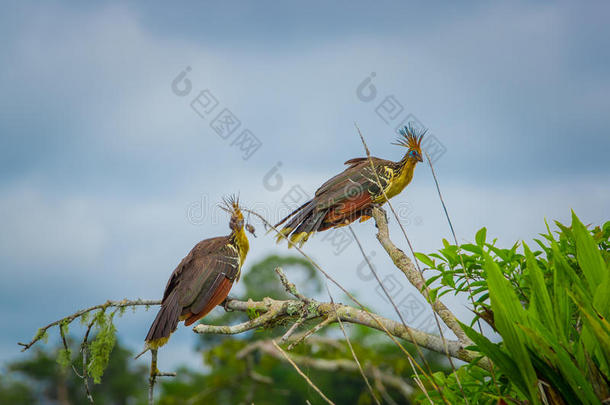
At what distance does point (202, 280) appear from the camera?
3.95 meters

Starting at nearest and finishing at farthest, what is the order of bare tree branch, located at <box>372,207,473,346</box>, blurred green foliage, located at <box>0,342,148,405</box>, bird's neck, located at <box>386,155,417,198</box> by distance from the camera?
bare tree branch, located at <box>372,207,473,346</box> < bird's neck, located at <box>386,155,417,198</box> < blurred green foliage, located at <box>0,342,148,405</box>

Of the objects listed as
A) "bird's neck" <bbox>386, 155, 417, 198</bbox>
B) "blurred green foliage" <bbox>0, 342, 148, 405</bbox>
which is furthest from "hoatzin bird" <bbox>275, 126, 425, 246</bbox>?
"blurred green foliage" <bbox>0, 342, 148, 405</bbox>

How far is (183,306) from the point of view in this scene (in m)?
3.77

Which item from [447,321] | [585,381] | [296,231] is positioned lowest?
[585,381]

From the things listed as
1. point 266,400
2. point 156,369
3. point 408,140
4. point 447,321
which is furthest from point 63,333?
point 266,400

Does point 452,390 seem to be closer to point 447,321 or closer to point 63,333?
point 447,321

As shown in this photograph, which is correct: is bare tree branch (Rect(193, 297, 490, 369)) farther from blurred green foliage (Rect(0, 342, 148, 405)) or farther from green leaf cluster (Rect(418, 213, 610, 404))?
blurred green foliage (Rect(0, 342, 148, 405))

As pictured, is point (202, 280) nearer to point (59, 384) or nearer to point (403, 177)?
point (403, 177)

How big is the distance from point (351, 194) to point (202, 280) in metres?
1.40

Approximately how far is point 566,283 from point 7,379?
18.7m

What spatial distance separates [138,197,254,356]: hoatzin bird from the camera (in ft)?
12.1

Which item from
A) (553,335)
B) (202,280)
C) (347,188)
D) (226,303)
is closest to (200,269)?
(202,280)

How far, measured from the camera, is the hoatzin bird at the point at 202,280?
3.68 metres

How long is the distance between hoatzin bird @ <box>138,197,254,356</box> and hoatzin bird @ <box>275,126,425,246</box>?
0.41 metres
